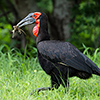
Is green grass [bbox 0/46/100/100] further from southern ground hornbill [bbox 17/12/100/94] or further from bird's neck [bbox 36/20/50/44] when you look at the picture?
bird's neck [bbox 36/20/50/44]

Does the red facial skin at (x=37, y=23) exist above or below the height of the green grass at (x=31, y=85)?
above

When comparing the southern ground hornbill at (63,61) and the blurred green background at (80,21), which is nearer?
the southern ground hornbill at (63,61)

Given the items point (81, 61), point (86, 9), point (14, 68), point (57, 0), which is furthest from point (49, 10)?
point (81, 61)

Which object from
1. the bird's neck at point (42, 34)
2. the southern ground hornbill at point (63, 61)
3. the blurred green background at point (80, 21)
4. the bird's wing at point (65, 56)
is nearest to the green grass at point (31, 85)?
the southern ground hornbill at point (63, 61)

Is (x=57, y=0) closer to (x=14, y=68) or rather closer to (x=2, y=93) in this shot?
(x=14, y=68)

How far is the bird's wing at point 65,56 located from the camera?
302cm

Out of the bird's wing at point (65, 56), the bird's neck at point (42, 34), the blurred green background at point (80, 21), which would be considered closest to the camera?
the bird's wing at point (65, 56)

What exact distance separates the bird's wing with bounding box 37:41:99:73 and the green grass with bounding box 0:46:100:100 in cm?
42

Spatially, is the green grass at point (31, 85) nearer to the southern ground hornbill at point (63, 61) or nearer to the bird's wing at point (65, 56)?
the southern ground hornbill at point (63, 61)

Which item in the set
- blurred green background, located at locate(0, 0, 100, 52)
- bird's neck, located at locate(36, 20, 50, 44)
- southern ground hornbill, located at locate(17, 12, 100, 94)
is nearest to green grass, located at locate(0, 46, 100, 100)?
southern ground hornbill, located at locate(17, 12, 100, 94)

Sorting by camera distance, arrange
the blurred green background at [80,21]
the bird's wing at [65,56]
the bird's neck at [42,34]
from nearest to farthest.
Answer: the bird's wing at [65,56], the bird's neck at [42,34], the blurred green background at [80,21]

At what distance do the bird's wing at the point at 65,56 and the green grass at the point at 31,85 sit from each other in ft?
1.38

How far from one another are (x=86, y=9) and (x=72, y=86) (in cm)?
255

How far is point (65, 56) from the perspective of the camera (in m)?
3.05
